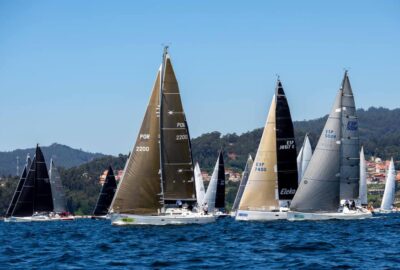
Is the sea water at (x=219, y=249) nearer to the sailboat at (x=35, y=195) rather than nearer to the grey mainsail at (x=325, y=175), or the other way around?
the grey mainsail at (x=325, y=175)

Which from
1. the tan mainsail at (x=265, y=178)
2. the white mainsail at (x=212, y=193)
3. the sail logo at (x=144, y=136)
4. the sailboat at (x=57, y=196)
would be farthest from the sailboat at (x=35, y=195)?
the sail logo at (x=144, y=136)

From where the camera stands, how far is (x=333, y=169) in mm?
62844

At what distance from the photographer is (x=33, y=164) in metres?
103

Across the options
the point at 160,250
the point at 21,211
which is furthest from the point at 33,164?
the point at 160,250

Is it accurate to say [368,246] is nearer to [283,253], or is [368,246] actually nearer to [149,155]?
[283,253]

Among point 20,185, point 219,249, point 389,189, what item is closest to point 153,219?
point 219,249

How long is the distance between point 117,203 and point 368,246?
2138cm

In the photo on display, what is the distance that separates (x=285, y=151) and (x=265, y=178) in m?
2.57

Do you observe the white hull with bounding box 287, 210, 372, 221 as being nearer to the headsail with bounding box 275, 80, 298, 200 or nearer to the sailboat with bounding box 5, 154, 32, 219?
the headsail with bounding box 275, 80, 298, 200

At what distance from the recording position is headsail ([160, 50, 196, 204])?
59344 mm

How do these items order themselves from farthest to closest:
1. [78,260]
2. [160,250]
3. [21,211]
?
[21,211], [160,250], [78,260]

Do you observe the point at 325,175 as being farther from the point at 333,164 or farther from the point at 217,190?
the point at 217,190

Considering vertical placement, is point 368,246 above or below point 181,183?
below

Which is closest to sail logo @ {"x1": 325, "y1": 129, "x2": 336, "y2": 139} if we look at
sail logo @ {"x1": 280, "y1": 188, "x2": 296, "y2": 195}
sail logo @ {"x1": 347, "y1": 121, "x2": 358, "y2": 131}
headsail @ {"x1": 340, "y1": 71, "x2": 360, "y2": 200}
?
headsail @ {"x1": 340, "y1": 71, "x2": 360, "y2": 200}
